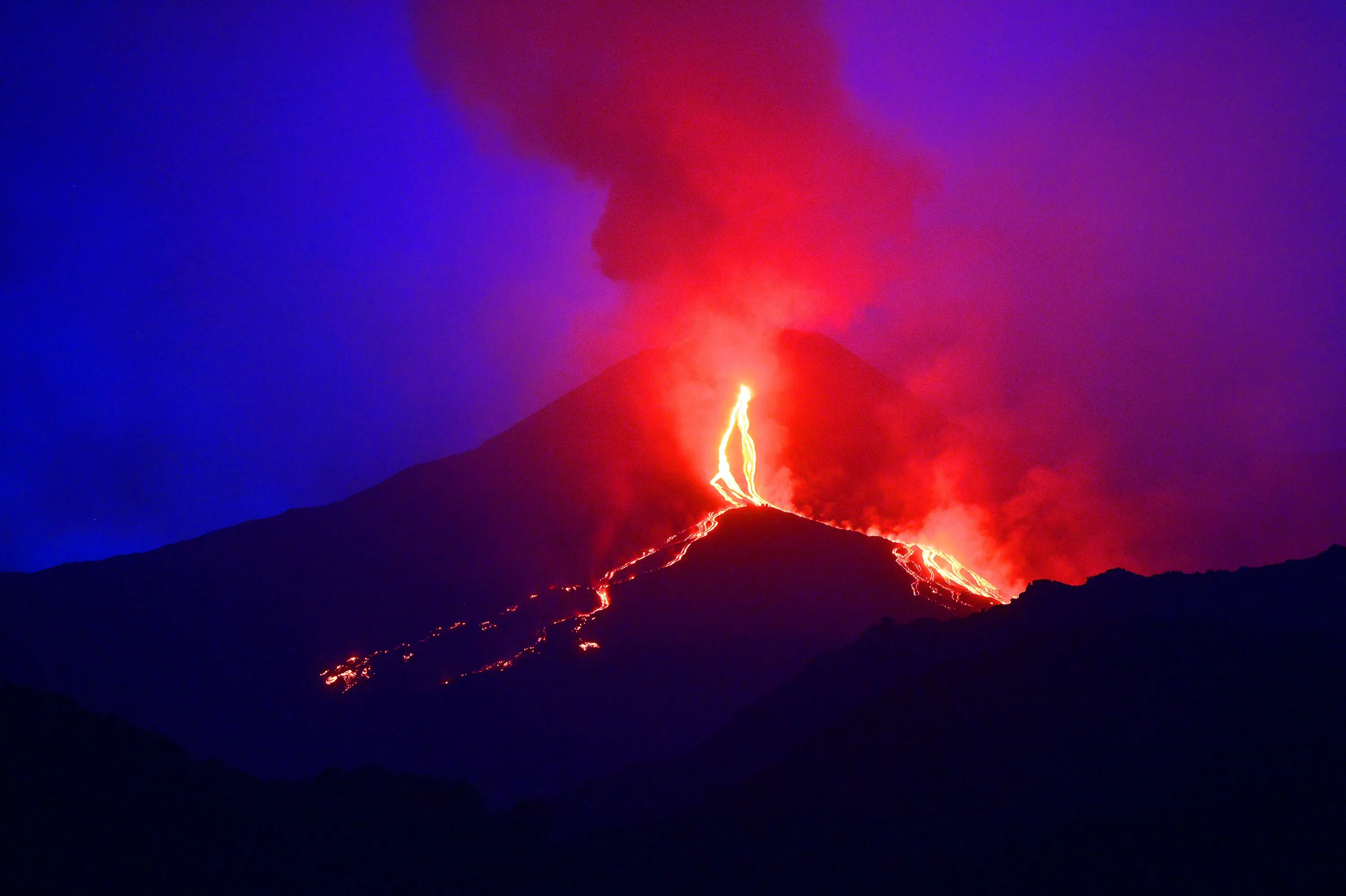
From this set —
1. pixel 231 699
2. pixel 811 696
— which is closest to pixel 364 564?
pixel 231 699

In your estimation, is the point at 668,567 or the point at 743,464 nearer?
the point at 668,567

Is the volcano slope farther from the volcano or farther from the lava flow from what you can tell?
the lava flow

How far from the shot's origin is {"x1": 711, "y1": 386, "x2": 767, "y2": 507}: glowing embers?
4703cm

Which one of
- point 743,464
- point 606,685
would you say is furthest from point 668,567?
point 743,464

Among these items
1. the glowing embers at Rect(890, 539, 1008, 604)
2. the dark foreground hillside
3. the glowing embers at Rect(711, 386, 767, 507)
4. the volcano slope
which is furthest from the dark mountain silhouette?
the glowing embers at Rect(711, 386, 767, 507)

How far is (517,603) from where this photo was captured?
141ft

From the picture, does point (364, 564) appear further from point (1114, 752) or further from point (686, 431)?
point (1114, 752)

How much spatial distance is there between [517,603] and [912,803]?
94.0ft

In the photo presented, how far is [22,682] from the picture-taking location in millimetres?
Result: 39156

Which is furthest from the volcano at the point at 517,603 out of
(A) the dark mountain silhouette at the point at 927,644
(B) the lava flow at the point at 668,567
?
(A) the dark mountain silhouette at the point at 927,644

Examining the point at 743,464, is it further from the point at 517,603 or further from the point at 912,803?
the point at 912,803

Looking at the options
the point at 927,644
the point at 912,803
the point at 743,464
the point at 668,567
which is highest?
the point at 743,464

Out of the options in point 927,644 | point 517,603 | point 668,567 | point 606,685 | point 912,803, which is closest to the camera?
point 912,803

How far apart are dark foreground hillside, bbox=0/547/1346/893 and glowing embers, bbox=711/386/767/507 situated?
25.1 metres
